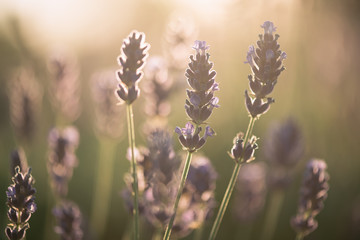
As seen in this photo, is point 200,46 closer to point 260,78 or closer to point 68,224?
point 260,78

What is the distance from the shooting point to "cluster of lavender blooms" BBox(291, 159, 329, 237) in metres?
2.07

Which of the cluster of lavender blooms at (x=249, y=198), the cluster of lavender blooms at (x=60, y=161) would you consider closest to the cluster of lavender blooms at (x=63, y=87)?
the cluster of lavender blooms at (x=60, y=161)

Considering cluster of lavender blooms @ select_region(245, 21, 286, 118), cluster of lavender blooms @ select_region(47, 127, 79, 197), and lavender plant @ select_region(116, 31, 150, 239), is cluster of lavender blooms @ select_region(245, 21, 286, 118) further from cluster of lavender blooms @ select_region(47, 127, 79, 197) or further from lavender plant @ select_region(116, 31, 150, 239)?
cluster of lavender blooms @ select_region(47, 127, 79, 197)

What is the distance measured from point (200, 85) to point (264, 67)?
276 mm

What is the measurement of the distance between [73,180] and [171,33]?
253 centimetres

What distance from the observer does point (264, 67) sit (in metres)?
1.66

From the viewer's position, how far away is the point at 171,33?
11.2 feet

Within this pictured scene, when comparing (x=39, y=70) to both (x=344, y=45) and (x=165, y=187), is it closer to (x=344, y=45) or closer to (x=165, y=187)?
(x=344, y=45)

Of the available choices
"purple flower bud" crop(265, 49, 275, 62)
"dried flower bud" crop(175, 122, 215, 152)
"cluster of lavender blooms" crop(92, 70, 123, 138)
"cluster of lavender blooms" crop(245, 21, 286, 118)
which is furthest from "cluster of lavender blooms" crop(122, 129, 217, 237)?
"cluster of lavender blooms" crop(92, 70, 123, 138)

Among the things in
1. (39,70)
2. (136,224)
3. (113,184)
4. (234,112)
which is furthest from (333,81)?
(39,70)

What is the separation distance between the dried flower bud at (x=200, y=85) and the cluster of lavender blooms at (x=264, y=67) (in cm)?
18

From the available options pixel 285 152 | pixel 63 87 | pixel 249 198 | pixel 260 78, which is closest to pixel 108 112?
pixel 63 87

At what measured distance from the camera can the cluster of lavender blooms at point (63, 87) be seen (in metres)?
3.55

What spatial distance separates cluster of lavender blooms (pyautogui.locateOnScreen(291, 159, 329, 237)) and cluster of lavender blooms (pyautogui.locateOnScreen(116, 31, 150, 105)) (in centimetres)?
101
